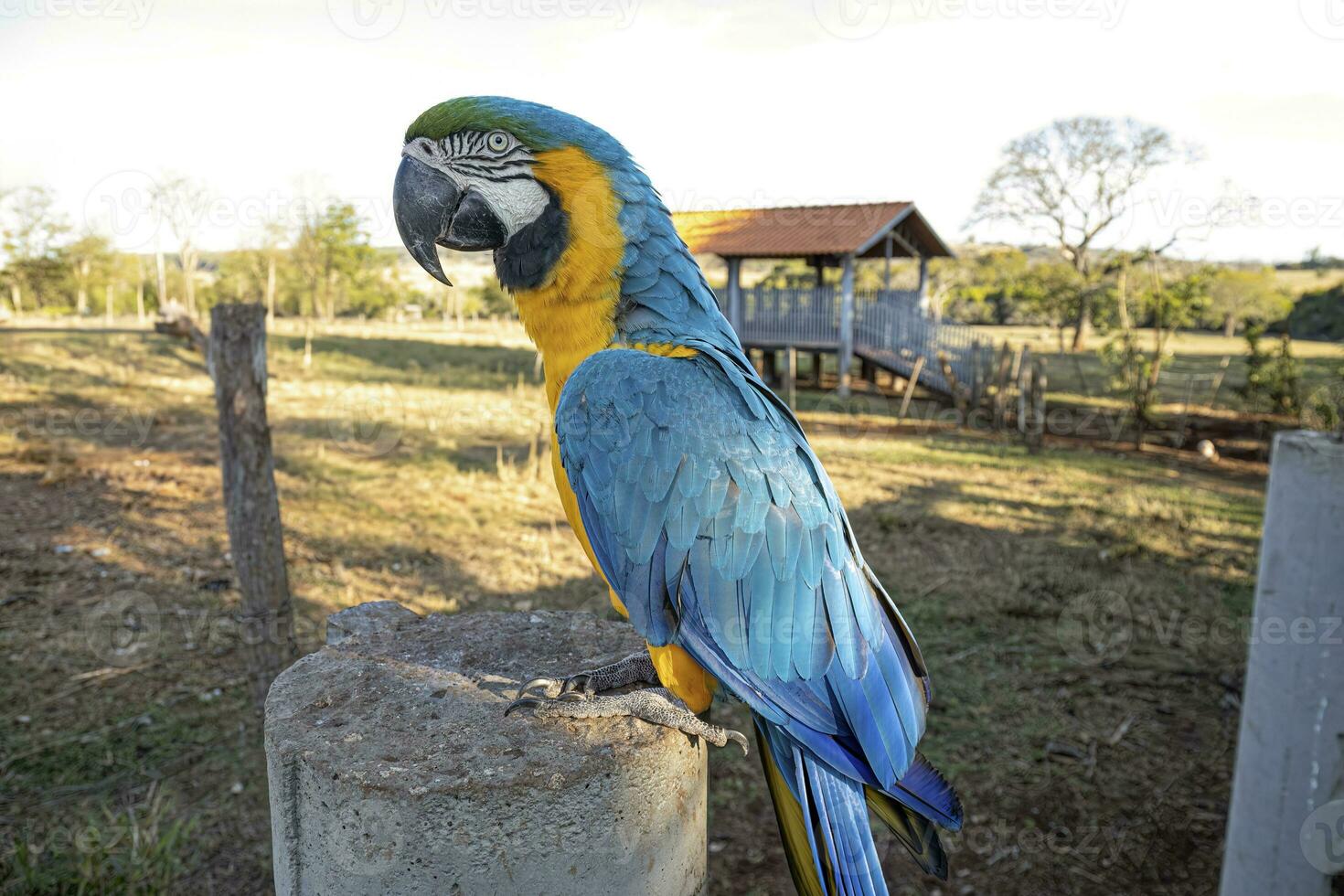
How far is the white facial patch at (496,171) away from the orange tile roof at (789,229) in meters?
13.9

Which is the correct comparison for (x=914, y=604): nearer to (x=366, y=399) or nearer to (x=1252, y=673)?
(x=1252, y=673)

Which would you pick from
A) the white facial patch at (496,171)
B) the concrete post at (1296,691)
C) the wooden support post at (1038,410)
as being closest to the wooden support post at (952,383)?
the wooden support post at (1038,410)

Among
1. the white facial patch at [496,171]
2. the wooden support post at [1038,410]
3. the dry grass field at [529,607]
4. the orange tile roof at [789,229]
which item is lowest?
the dry grass field at [529,607]

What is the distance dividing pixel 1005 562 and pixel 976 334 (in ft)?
30.4

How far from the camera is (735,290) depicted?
56.0ft

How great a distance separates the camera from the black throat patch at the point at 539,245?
193 centimetres

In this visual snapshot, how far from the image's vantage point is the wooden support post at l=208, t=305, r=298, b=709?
423 cm

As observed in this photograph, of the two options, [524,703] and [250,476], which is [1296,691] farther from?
[250,476]

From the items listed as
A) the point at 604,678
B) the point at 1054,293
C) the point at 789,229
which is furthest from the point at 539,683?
the point at 1054,293

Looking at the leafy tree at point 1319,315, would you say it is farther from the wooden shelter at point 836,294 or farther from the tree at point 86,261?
the tree at point 86,261

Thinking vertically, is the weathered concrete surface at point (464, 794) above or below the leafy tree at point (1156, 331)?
below

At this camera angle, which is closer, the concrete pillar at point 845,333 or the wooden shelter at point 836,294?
the wooden shelter at point 836,294

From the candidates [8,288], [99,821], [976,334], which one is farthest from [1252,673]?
[8,288]

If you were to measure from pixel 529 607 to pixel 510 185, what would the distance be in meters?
4.31
